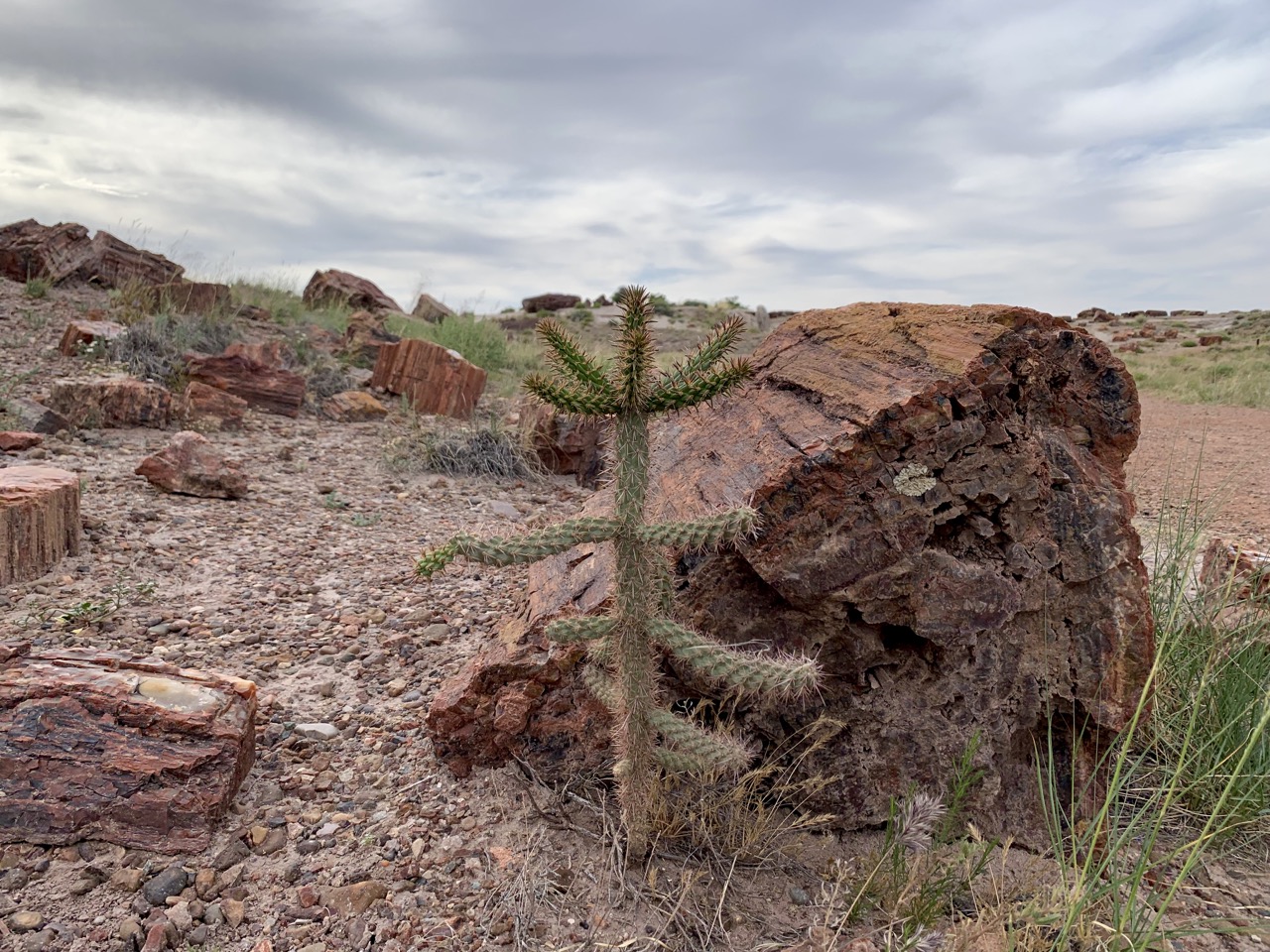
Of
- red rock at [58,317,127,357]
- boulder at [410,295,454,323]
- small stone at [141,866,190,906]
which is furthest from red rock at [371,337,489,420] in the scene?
boulder at [410,295,454,323]

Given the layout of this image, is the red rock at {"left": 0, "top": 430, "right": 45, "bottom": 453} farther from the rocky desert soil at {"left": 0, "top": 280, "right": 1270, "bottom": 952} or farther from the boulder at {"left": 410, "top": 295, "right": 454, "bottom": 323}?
the boulder at {"left": 410, "top": 295, "right": 454, "bottom": 323}

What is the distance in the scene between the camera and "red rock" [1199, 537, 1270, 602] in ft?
12.6

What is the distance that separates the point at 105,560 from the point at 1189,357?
26549 mm

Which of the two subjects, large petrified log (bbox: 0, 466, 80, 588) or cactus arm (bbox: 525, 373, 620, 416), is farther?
large petrified log (bbox: 0, 466, 80, 588)

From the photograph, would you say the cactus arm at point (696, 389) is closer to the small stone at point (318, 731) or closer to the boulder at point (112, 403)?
the small stone at point (318, 731)

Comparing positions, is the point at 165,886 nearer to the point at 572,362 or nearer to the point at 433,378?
the point at 572,362

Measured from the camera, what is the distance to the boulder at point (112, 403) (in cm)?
670

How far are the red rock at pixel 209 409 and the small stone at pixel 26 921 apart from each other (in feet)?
18.6

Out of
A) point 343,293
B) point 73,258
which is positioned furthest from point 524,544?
point 343,293

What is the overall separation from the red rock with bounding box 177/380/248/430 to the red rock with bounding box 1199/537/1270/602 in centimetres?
745

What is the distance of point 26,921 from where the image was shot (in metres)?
2.33

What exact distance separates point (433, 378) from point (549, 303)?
74.5 ft

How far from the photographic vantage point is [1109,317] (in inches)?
1663

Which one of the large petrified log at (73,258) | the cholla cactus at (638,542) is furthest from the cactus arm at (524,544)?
the large petrified log at (73,258)
